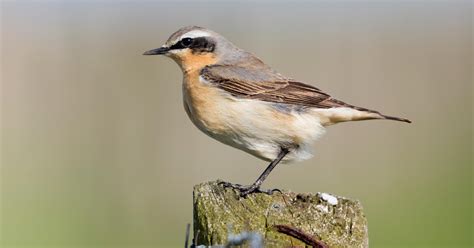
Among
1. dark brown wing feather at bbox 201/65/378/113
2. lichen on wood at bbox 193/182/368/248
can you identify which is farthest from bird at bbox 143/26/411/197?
lichen on wood at bbox 193/182/368/248

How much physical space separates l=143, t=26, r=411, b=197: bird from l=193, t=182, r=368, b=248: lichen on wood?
2.30m

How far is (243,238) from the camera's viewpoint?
2752 mm

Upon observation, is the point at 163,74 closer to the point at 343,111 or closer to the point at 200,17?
the point at 200,17

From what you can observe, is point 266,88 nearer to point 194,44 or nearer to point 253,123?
point 253,123

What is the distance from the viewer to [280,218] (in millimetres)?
3154

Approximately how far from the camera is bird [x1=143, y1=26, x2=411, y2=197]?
→ 225 inches

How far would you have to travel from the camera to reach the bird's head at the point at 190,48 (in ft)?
20.5

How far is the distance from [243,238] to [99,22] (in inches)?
386

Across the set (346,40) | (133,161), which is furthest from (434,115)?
(133,161)

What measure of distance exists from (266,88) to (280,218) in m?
2.91

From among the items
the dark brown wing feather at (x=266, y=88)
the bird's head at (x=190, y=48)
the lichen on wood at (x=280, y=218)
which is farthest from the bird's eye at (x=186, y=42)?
the lichen on wood at (x=280, y=218)

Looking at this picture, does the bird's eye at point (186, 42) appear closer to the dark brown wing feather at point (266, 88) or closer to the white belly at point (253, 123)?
the dark brown wing feather at point (266, 88)

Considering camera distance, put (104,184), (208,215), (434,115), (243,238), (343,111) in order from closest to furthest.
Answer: (243,238), (208,215), (343,111), (104,184), (434,115)

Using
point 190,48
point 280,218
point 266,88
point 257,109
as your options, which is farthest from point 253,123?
point 280,218
